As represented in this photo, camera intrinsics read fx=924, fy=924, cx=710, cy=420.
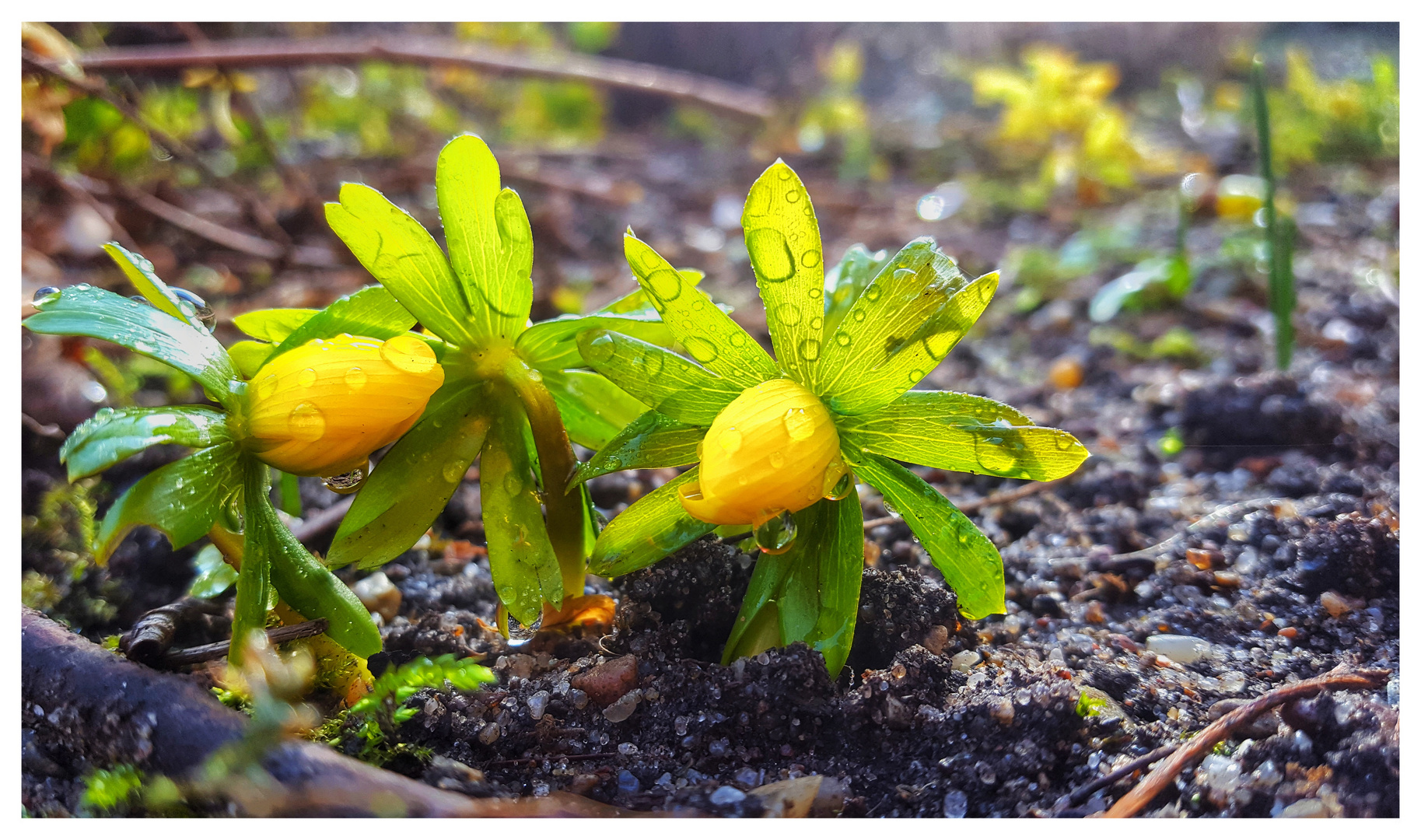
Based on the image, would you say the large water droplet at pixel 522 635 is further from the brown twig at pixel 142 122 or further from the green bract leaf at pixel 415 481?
the brown twig at pixel 142 122

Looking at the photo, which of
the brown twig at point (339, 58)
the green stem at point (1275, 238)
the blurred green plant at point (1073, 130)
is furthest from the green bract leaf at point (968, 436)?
the blurred green plant at point (1073, 130)

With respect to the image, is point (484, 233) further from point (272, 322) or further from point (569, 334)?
point (272, 322)

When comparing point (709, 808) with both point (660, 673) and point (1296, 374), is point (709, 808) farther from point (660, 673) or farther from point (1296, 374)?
point (1296, 374)

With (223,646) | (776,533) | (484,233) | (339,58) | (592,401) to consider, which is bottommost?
(223,646)

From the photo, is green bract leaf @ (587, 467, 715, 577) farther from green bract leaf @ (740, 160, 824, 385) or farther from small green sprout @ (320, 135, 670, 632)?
green bract leaf @ (740, 160, 824, 385)

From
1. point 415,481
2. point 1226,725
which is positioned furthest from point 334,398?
point 1226,725
